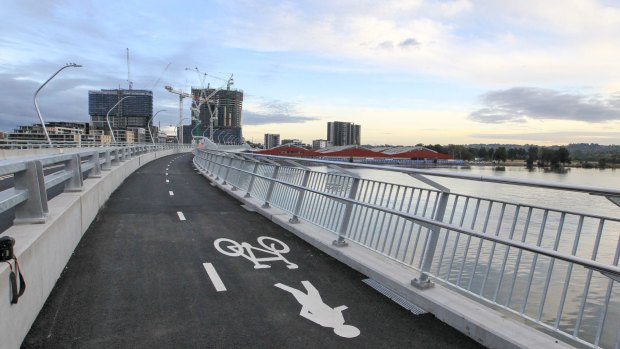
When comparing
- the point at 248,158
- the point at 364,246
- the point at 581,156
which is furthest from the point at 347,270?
the point at 581,156

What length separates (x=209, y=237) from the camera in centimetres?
890

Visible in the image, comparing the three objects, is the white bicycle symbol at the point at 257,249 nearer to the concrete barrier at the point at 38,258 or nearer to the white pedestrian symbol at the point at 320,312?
the white pedestrian symbol at the point at 320,312

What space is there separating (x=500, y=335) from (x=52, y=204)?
6.62 meters

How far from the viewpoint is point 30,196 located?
5.49 metres

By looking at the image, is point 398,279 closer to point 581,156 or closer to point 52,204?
point 52,204

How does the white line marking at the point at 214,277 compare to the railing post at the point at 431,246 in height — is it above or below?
below

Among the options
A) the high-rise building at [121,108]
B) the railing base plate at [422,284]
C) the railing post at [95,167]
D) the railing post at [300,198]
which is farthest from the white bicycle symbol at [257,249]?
the high-rise building at [121,108]

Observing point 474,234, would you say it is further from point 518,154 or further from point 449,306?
point 518,154

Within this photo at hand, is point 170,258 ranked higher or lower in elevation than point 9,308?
lower

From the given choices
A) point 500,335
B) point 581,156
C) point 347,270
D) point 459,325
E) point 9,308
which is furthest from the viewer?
point 581,156

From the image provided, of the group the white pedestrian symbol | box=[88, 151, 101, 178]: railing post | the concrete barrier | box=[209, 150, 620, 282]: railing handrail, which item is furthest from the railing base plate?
box=[88, 151, 101, 178]: railing post

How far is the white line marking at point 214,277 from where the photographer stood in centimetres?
589

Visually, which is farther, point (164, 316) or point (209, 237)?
point (209, 237)

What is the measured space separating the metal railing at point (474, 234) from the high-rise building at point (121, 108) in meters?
111
